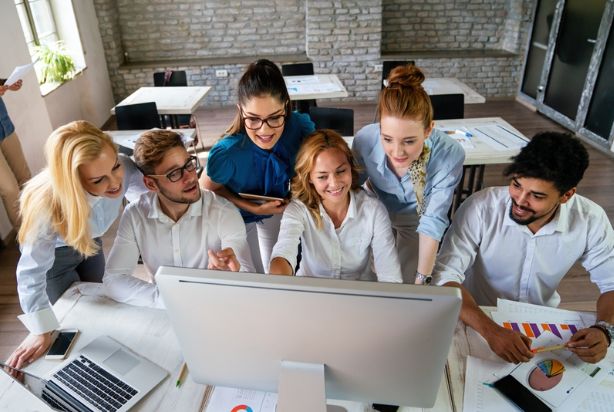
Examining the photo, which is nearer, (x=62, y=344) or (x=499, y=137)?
(x=62, y=344)

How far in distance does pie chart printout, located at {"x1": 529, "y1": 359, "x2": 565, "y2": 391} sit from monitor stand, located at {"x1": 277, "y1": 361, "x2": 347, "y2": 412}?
72 centimetres

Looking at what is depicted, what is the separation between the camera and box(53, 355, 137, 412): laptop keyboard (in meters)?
1.24

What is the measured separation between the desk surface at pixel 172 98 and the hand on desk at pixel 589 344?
3534 mm

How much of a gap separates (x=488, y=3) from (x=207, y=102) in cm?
459

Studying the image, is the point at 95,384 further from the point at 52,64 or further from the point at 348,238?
the point at 52,64

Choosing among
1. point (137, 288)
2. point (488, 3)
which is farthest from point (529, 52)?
point (137, 288)

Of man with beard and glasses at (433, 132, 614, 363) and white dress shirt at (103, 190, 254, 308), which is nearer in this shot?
man with beard and glasses at (433, 132, 614, 363)

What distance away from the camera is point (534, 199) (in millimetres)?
1475

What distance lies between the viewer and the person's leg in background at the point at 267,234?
86.1 inches

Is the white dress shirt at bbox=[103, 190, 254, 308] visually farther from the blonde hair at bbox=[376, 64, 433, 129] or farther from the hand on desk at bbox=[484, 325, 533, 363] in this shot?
the hand on desk at bbox=[484, 325, 533, 363]

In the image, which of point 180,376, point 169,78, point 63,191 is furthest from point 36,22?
point 180,376

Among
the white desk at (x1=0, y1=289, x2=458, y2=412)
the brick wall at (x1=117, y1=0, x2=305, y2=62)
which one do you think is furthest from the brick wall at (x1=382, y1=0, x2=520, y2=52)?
the white desk at (x1=0, y1=289, x2=458, y2=412)

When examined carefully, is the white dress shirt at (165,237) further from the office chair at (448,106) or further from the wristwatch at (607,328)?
the office chair at (448,106)

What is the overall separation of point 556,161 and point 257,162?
3.76 feet
